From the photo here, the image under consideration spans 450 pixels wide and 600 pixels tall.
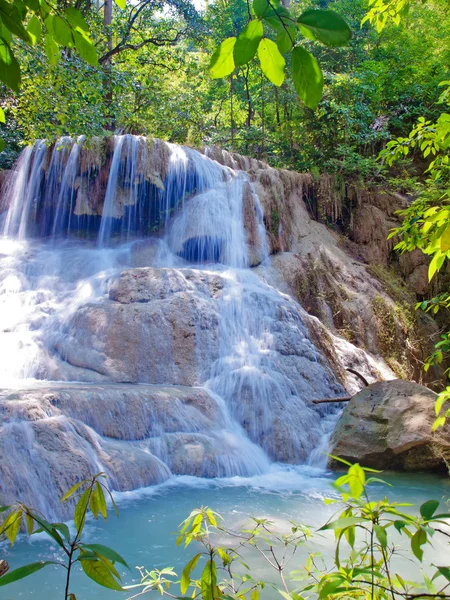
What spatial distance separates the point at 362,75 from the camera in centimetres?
1683

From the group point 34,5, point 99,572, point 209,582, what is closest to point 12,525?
point 99,572

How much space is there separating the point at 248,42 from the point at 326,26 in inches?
6.4

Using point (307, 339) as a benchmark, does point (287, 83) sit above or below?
above

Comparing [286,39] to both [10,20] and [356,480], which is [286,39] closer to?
[10,20]

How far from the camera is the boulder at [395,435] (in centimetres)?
651

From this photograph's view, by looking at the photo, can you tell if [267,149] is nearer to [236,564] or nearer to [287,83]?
[287,83]

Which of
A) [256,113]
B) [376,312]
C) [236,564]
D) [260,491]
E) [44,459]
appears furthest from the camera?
[256,113]

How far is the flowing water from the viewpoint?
5.00 meters

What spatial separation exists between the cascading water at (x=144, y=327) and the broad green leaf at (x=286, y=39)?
456 cm

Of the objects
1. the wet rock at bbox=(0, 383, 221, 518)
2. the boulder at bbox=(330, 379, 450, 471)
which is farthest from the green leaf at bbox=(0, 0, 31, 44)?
the boulder at bbox=(330, 379, 450, 471)

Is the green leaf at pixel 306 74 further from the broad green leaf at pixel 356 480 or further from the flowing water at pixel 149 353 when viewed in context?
the flowing water at pixel 149 353

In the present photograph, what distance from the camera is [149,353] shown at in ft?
26.8

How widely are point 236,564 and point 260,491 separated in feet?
6.20

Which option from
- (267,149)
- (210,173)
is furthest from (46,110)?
(267,149)
